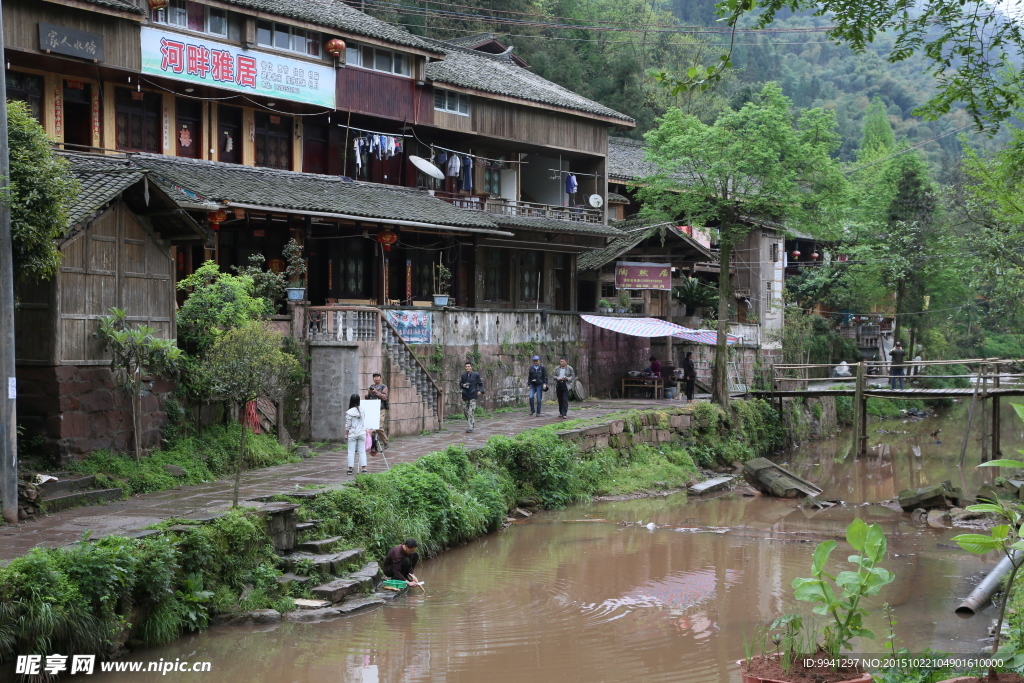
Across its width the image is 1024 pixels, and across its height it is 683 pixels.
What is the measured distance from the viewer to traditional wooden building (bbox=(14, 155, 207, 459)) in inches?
583

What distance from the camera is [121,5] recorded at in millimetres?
20938

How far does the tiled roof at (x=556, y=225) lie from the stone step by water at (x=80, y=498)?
16.7 metres

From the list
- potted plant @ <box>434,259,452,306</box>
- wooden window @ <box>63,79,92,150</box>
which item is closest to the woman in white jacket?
potted plant @ <box>434,259,452,306</box>

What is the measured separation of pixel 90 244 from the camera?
15.5 metres

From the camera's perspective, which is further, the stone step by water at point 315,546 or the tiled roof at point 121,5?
the tiled roof at point 121,5

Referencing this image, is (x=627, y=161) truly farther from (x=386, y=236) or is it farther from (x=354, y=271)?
(x=386, y=236)

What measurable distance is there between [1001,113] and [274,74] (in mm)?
19167

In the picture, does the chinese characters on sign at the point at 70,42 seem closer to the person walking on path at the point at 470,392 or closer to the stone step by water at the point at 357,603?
the person walking on path at the point at 470,392

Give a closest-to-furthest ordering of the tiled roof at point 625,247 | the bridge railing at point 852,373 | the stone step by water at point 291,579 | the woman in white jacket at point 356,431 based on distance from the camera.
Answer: the stone step by water at point 291,579, the woman in white jacket at point 356,431, the tiled roof at point 625,247, the bridge railing at point 852,373

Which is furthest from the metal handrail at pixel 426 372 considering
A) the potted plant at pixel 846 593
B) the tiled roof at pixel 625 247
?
the potted plant at pixel 846 593

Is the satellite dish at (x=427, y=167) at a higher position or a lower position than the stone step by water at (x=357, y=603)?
higher

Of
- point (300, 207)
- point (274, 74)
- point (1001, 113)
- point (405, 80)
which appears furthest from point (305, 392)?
point (1001, 113)

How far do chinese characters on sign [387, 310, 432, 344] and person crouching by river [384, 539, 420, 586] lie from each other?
8826mm

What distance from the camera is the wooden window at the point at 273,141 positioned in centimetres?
2570
